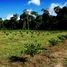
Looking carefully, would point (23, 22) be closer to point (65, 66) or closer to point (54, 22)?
point (54, 22)

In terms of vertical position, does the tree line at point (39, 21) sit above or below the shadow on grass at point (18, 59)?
above

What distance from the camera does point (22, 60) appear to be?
12.6 metres

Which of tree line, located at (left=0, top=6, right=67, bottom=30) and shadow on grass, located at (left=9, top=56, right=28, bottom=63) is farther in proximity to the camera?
tree line, located at (left=0, top=6, right=67, bottom=30)

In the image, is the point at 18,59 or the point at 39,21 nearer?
the point at 18,59

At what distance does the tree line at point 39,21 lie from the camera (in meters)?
85.6

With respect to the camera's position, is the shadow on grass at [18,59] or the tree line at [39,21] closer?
the shadow on grass at [18,59]

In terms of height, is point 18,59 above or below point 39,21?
below

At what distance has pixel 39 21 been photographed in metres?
98.3

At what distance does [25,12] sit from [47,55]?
8800 cm

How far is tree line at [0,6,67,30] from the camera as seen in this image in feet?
281

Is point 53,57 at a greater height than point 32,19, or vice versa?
point 32,19

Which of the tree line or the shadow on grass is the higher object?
the tree line

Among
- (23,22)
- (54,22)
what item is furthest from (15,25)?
(54,22)

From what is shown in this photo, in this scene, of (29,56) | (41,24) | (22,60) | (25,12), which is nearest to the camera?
(22,60)
